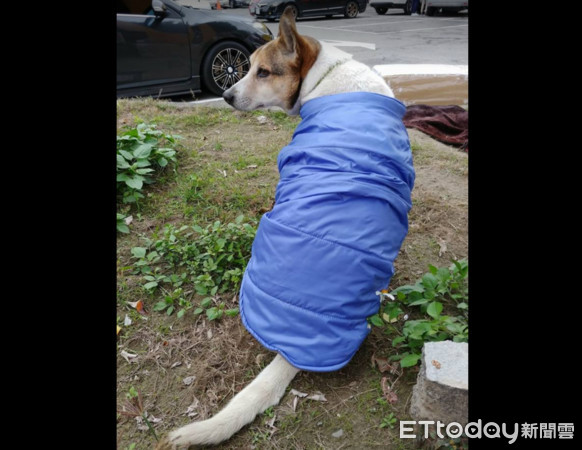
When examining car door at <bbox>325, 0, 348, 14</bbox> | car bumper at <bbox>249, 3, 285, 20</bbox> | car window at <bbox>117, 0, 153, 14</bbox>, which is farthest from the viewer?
car door at <bbox>325, 0, 348, 14</bbox>

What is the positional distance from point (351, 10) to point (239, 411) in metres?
21.1

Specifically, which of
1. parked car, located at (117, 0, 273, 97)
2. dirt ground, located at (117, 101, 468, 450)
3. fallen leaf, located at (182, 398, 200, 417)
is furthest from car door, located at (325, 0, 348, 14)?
fallen leaf, located at (182, 398, 200, 417)

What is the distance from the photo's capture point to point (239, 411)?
1.92 meters

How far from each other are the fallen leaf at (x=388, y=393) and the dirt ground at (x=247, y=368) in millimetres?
27

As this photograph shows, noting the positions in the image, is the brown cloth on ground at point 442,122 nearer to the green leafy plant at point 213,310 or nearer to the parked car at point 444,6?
the green leafy plant at point 213,310

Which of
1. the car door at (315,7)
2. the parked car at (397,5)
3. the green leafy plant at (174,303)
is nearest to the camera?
the green leafy plant at (174,303)

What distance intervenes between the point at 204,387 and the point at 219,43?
5698 mm

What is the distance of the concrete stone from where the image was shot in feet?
5.58

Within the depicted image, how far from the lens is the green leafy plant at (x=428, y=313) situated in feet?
7.03

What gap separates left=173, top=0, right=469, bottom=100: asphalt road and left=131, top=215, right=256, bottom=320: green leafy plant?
14.1ft

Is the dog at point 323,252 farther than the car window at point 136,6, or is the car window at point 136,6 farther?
the car window at point 136,6

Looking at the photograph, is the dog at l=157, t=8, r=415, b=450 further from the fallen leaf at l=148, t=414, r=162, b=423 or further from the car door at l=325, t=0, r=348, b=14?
the car door at l=325, t=0, r=348, b=14

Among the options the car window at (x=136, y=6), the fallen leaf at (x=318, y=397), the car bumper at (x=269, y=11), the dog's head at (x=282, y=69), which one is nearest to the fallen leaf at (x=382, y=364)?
the fallen leaf at (x=318, y=397)
